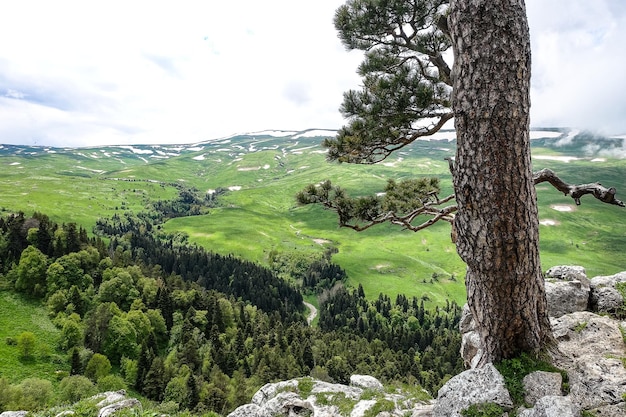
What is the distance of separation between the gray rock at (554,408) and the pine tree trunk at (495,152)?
180 cm

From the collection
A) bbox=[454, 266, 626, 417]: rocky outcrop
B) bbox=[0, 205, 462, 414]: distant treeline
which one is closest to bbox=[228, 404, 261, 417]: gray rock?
bbox=[454, 266, 626, 417]: rocky outcrop

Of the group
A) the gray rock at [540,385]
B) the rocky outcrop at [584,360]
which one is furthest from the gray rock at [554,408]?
the gray rock at [540,385]

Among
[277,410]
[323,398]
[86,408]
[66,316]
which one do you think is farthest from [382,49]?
[66,316]

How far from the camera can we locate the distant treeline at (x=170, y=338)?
224ft

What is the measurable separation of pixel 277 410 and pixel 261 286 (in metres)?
134

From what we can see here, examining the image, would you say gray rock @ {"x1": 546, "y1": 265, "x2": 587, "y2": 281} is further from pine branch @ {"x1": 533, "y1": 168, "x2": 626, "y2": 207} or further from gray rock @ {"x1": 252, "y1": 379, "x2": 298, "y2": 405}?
gray rock @ {"x1": 252, "y1": 379, "x2": 298, "y2": 405}

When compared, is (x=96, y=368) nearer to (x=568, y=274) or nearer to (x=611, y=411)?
(x=568, y=274)

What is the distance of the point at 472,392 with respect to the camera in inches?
323

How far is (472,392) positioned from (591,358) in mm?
3780

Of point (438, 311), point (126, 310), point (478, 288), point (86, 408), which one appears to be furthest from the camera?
point (438, 311)

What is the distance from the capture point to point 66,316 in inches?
3091

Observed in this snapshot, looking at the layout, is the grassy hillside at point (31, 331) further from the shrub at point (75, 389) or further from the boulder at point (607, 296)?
the boulder at point (607, 296)

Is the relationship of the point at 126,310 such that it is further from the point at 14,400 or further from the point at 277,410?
the point at 277,410

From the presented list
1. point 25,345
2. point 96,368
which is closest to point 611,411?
point 96,368
